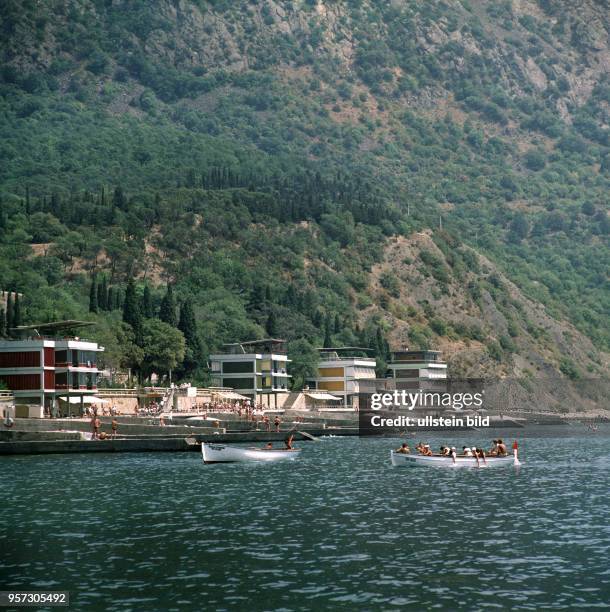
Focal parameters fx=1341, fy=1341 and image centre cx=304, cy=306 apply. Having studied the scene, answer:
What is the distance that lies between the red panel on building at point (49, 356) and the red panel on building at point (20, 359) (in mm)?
925

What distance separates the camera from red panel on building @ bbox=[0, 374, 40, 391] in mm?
147000

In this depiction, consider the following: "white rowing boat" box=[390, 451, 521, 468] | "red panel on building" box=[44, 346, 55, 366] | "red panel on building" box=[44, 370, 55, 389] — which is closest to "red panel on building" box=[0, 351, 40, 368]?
"red panel on building" box=[44, 346, 55, 366]

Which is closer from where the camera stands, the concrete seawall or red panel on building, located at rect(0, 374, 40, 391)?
the concrete seawall

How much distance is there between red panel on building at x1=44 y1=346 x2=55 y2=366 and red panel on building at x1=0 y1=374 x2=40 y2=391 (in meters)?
1.79

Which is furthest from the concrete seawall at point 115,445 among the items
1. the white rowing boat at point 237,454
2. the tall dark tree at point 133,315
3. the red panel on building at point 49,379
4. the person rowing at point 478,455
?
the tall dark tree at point 133,315

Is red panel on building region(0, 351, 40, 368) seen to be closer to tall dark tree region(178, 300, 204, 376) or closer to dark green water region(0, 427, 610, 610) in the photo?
dark green water region(0, 427, 610, 610)

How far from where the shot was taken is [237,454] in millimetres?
115625

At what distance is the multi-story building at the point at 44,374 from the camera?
147 meters

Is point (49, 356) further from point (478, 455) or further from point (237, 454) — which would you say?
point (478, 455)

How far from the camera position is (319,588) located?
5231 cm

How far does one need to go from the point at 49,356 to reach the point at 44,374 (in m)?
2.32

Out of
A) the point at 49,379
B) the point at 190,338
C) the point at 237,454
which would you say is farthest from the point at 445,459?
the point at 190,338

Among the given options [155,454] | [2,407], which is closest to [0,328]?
[2,407]

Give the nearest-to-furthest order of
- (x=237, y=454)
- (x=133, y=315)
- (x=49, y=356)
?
1. (x=237, y=454)
2. (x=49, y=356)
3. (x=133, y=315)
